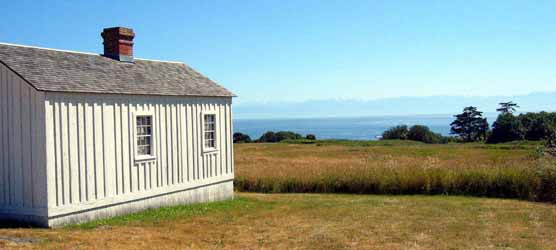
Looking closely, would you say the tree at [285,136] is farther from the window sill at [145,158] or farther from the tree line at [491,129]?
the window sill at [145,158]

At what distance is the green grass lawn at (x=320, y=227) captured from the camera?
1138cm

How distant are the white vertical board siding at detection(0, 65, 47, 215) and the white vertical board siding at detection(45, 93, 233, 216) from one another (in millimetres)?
242

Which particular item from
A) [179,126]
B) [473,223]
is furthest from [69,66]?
[473,223]

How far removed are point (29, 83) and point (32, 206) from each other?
8.30ft

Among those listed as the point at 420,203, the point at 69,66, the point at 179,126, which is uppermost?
the point at 69,66

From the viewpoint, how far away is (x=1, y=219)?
42.2 ft

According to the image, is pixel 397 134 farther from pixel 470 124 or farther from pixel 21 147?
pixel 21 147

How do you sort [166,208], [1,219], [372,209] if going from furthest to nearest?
[372,209], [166,208], [1,219]

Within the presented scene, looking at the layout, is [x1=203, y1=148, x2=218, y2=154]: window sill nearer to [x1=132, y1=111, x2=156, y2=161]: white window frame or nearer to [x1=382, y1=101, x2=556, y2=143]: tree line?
[x1=132, y1=111, x2=156, y2=161]: white window frame

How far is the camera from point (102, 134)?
44.1 ft

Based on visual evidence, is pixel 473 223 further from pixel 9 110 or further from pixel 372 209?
pixel 9 110

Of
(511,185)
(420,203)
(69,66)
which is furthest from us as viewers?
(511,185)

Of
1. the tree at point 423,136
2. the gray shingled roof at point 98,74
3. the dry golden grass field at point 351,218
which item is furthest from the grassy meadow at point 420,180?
the tree at point 423,136

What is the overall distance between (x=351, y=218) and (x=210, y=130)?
5.12m
